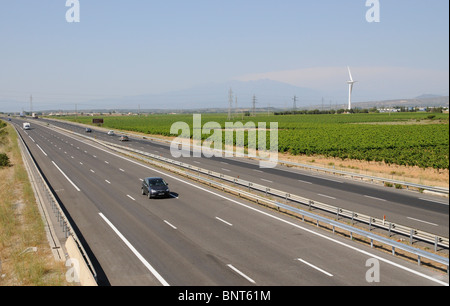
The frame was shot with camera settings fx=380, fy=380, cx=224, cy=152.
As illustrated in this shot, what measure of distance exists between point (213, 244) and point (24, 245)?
9.13 meters

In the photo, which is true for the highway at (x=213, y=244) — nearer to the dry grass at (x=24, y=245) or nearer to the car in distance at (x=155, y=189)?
the car in distance at (x=155, y=189)

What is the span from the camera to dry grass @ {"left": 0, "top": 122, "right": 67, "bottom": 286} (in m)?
14.7

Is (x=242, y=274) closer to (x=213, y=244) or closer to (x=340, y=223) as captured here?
(x=213, y=244)

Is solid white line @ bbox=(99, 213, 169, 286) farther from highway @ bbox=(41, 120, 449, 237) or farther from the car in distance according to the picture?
highway @ bbox=(41, 120, 449, 237)

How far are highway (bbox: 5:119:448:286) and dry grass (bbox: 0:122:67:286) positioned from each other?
1832 mm

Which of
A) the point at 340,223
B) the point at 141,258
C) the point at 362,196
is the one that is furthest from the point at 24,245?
the point at 362,196

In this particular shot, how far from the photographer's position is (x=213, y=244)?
17719 mm

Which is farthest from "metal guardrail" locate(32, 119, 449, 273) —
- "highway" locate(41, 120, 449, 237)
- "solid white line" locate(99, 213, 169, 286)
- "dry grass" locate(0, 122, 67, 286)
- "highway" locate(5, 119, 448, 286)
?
"dry grass" locate(0, 122, 67, 286)

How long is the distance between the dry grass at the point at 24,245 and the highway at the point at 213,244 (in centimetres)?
183

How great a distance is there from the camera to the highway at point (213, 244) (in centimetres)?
1388

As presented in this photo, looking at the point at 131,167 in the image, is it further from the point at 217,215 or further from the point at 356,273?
the point at 356,273

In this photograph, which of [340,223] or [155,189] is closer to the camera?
[340,223]

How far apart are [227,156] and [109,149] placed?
22.4 meters
